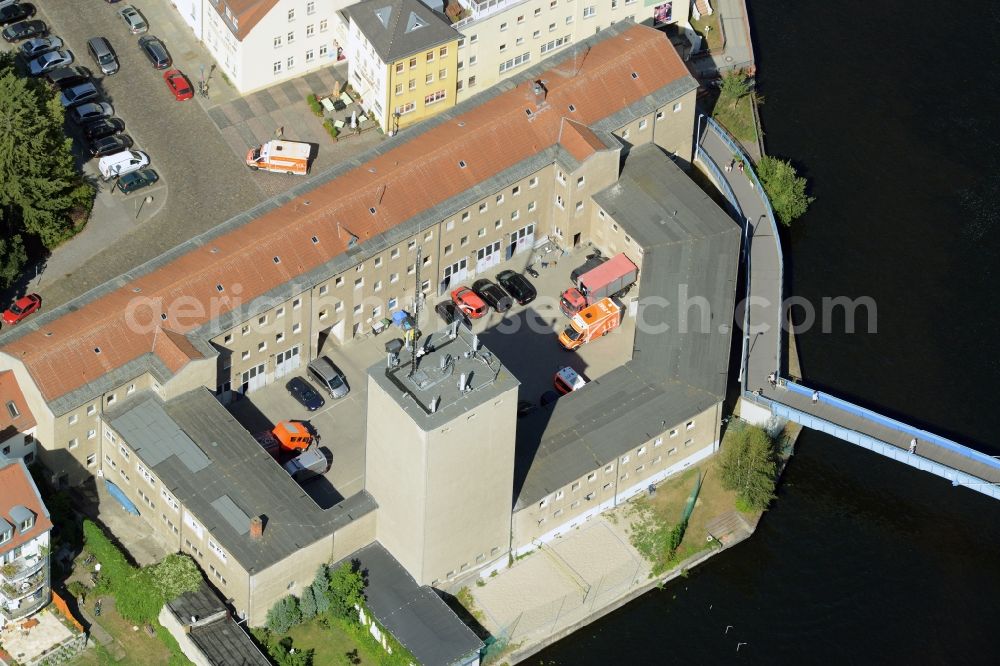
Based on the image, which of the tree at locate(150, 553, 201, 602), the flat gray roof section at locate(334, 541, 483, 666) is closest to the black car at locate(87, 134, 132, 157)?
the tree at locate(150, 553, 201, 602)

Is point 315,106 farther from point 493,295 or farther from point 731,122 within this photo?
point 731,122

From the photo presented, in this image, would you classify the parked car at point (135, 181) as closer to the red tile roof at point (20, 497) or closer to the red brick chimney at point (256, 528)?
the red tile roof at point (20, 497)

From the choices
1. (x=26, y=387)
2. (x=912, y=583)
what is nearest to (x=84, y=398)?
(x=26, y=387)

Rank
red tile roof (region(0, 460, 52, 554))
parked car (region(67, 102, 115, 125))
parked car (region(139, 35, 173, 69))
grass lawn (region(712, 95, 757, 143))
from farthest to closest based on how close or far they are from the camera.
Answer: grass lawn (region(712, 95, 757, 143)), parked car (region(139, 35, 173, 69)), parked car (region(67, 102, 115, 125)), red tile roof (region(0, 460, 52, 554))

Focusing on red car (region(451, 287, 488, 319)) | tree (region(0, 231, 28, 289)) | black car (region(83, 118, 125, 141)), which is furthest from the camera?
black car (region(83, 118, 125, 141))

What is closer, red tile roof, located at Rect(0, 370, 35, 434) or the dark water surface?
red tile roof, located at Rect(0, 370, 35, 434)

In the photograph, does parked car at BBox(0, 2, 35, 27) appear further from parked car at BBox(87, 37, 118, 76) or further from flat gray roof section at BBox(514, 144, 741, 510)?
flat gray roof section at BBox(514, 144, 741, 510)
